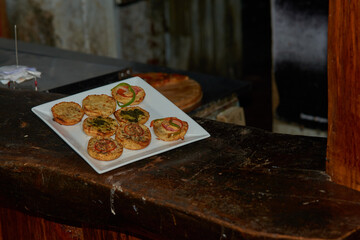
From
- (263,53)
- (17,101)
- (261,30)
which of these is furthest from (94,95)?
(261,30)

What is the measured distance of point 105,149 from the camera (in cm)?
196

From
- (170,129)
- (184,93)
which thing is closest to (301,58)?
(184,93)

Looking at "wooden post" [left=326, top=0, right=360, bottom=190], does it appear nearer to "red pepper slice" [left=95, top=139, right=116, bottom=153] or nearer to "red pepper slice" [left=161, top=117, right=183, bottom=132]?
"red pepper slice" [left=161, top=117, right=183, bottom=132]

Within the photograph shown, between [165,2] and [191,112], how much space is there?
3.61m

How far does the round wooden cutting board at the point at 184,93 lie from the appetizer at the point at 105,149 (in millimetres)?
1101

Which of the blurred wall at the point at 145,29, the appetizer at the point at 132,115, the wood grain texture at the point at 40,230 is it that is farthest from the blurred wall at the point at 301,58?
the wood grain texture at the point at 40,230

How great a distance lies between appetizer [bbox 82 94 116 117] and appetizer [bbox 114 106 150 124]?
40 millimetres

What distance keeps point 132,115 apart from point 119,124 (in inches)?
2.7

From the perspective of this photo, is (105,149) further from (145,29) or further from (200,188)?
(145,29)

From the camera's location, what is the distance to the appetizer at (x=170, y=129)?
2.10 meters

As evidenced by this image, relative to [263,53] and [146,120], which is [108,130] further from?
[263,53]

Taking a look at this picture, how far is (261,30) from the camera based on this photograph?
10.8m

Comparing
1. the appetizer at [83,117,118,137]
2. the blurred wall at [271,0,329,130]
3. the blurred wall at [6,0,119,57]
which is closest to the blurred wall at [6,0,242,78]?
the blurred wall at [6,0,119,57]

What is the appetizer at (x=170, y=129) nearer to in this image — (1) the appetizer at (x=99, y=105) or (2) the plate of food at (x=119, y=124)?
(2) the plate of food at (x=119, y=124)
